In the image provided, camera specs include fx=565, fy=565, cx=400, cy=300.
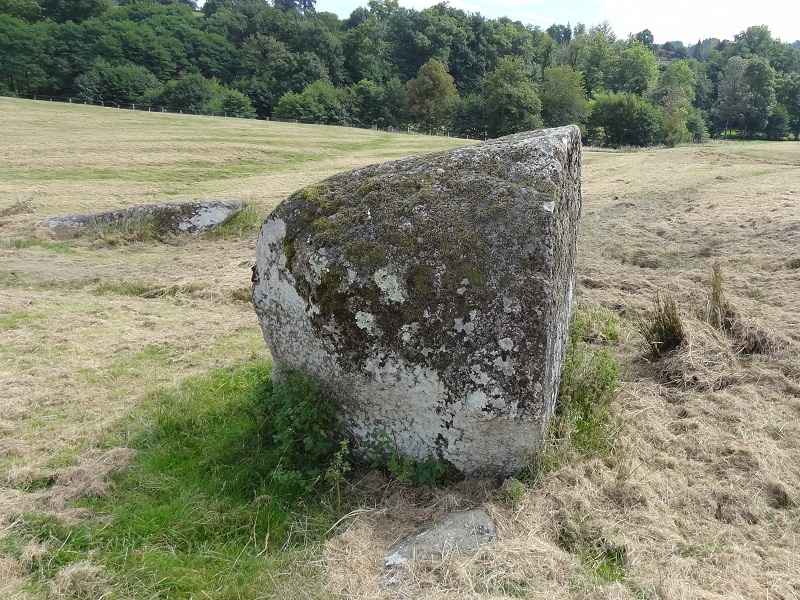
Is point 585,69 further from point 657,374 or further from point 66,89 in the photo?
point 657,374

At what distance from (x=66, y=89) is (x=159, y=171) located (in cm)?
6399

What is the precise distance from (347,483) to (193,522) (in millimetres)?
1131

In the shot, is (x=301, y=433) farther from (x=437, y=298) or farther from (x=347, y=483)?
(x=437, y=298)

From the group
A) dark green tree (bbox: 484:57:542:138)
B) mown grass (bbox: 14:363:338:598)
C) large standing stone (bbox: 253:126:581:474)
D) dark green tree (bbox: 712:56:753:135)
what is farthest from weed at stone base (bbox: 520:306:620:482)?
dark green tree (bbox: 712:56:753:135)

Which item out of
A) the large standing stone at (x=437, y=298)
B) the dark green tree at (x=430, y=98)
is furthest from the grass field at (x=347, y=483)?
the dark green tree at (x=430, y=98)

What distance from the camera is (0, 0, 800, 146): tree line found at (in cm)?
7300

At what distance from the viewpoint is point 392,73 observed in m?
112

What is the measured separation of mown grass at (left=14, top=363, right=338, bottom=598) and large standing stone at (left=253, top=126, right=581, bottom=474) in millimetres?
836

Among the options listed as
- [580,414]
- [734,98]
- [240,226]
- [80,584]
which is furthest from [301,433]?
[734,98]

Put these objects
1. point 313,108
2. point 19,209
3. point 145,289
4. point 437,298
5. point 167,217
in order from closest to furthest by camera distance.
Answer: point 437,298 → point 145,289 → point 167,217 → point 19,209 → point 313,108

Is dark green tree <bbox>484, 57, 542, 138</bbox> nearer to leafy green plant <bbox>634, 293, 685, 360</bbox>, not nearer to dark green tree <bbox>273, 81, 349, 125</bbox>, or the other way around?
dark green tree <bbox>273, 81, 349, 125</bbox>

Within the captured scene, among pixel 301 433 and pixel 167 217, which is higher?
pixel 167 217

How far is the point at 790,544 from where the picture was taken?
11.9 ft

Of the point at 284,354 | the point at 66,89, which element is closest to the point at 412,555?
the point at 284,354
